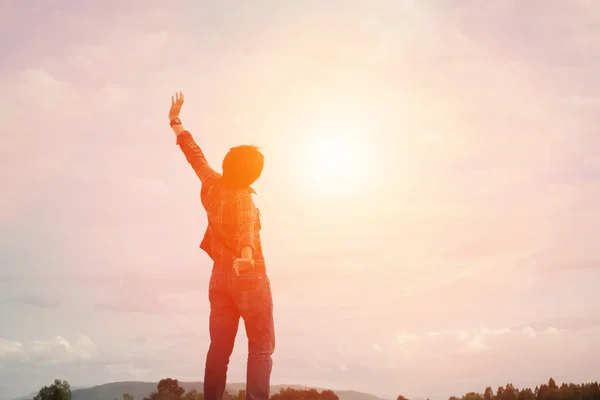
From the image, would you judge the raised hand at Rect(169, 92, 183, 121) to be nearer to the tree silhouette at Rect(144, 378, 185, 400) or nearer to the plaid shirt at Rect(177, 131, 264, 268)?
the plaid shirt at Rect(177, 131, 264, 268)

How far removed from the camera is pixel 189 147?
12344 mm

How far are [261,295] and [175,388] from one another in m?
11.7

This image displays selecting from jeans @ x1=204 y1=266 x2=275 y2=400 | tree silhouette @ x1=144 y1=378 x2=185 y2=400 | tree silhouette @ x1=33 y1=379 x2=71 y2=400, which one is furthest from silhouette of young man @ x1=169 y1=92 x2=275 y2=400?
tree silhouette @ x1=33 y1=379 x2=71 y2=400

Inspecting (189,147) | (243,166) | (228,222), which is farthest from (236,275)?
(189,147)

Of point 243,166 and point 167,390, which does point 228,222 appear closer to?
point 243,166

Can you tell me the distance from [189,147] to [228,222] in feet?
6.83

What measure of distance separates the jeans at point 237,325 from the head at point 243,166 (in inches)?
60.3

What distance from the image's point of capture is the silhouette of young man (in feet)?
34.2

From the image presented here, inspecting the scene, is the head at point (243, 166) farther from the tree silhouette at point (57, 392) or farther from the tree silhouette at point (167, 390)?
the tree silhouette at point (57, 392)

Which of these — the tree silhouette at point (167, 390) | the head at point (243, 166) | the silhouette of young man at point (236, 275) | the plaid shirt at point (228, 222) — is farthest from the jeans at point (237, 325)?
the tree silhouette at point (167, 390)

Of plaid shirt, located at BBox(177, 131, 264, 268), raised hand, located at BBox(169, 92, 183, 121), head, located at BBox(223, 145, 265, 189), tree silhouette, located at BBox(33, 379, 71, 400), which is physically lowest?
tree silhouette, located at BBox(33, 379, 71, 400)

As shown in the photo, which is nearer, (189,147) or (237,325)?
(237,325)

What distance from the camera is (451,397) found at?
1538cm

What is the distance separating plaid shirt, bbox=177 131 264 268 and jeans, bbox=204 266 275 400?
31cm
